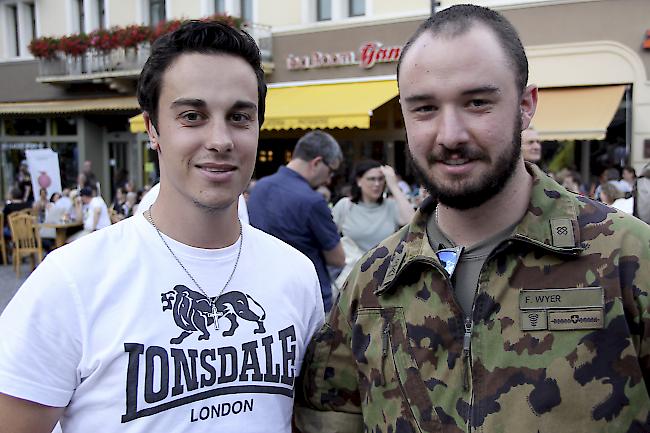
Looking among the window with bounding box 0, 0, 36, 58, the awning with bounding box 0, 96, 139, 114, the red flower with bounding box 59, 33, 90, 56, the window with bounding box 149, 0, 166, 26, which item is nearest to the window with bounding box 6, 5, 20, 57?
the window with bounding box 0, 0, 36, 58

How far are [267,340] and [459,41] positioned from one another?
888 millimetres

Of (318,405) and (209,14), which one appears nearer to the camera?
(318,405)

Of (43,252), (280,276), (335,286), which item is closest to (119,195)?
(43,252)

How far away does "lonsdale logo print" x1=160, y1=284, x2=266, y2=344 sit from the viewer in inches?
62.4

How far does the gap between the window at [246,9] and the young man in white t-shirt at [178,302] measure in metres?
12.7

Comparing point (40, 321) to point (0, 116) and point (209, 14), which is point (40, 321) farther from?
point (0, 116)

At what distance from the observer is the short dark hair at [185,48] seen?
64.9 inches

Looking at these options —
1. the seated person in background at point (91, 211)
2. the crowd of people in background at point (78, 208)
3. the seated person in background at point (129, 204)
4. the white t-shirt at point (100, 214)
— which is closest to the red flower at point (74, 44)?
the crowd of people in background at point (78, 208)

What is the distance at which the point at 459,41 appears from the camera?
1480 millimetres

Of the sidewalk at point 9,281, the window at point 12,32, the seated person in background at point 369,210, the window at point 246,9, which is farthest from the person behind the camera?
the window at point 12,32

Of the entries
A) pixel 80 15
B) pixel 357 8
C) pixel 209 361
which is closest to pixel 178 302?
pixel 209 361

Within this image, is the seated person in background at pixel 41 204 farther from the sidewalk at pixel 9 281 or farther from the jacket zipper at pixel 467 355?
the jacket zipper at pixel 467 355

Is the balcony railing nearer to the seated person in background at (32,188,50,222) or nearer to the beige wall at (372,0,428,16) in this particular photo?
the beige wall at (372,0,428,16)

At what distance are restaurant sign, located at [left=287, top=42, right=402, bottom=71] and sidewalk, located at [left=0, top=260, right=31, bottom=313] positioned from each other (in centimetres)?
642
